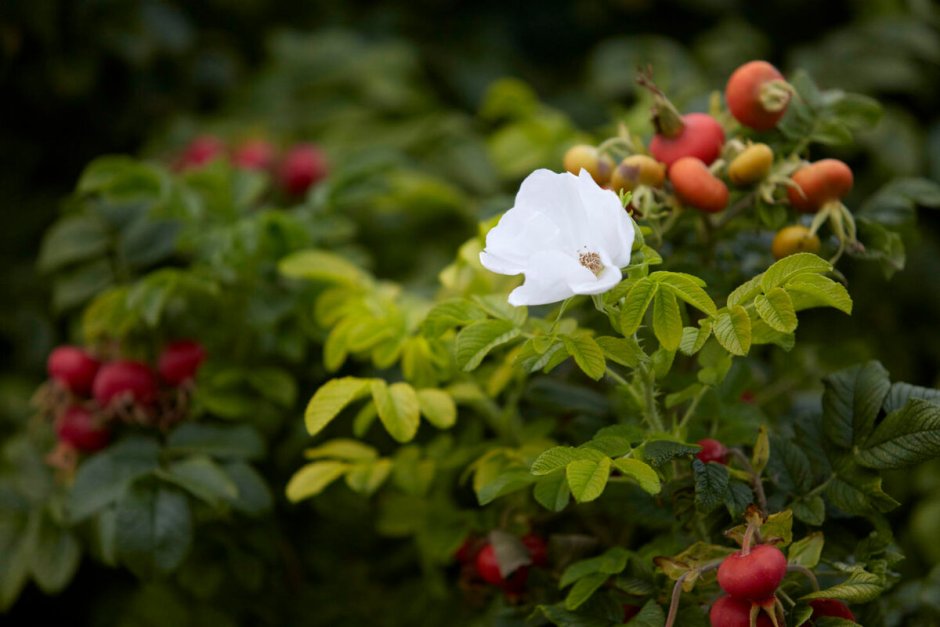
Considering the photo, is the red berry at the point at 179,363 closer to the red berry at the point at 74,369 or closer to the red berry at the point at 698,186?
the red berry at the point at 74,369

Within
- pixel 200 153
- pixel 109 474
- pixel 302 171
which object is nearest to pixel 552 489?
pixel 109 474

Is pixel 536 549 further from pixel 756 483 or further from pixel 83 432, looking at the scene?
pixel 83 432

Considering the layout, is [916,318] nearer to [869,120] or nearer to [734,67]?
[734,67]

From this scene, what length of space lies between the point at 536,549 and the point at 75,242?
0.71 m

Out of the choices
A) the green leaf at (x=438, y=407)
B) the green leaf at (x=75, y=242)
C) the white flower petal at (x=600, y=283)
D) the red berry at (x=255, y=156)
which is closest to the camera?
the white flower petal at (x=600, y=283)

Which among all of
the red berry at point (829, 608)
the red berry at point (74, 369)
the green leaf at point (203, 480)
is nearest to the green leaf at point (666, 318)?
the red berry at point (829, 608)

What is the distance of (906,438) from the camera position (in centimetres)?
72

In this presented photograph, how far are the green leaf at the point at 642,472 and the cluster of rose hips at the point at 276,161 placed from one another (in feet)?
3.22

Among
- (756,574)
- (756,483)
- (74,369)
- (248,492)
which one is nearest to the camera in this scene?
(756,574)

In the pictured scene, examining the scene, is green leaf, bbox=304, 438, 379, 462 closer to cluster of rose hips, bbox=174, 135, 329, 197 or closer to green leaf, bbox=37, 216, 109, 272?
green leaf, bbox=37, 216, 109, 272

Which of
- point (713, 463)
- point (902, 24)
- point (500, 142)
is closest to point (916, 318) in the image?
point (902, 24)

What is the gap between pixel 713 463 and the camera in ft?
2.31

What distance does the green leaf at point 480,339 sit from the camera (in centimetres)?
73

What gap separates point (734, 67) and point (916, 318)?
56 cm
